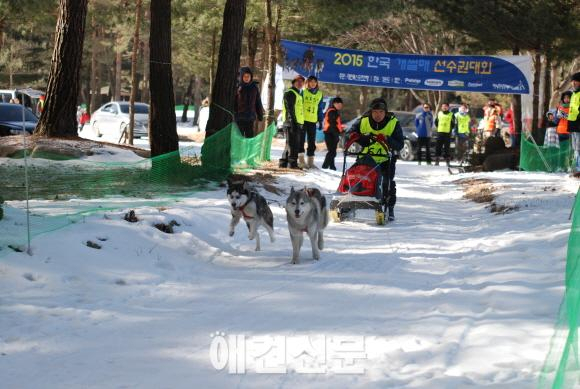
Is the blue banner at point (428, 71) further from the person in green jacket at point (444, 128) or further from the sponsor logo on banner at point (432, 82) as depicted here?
the person in green jacket at point (444, 128)

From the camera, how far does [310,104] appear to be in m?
16.8

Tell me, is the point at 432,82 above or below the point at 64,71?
above

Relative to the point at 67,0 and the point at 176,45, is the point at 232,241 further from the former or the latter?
the point at 176,45

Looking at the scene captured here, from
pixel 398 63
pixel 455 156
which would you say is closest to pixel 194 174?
pixel 398 63

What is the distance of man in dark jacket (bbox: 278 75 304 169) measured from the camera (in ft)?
53.2

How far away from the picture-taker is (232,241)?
955cm

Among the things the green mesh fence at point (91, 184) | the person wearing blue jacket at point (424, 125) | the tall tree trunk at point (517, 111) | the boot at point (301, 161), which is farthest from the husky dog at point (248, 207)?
the tall tree trunk at point (517, 111)

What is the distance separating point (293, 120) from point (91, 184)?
6785mm

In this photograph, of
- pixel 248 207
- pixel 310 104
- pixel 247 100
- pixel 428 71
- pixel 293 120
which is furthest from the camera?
pixel 428 71

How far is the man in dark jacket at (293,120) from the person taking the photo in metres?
16.2

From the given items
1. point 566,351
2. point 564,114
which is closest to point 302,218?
point 566,351

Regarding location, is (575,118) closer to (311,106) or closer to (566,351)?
(311,106)

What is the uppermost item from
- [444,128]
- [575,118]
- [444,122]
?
[575,118]

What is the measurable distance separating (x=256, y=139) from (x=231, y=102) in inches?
124
